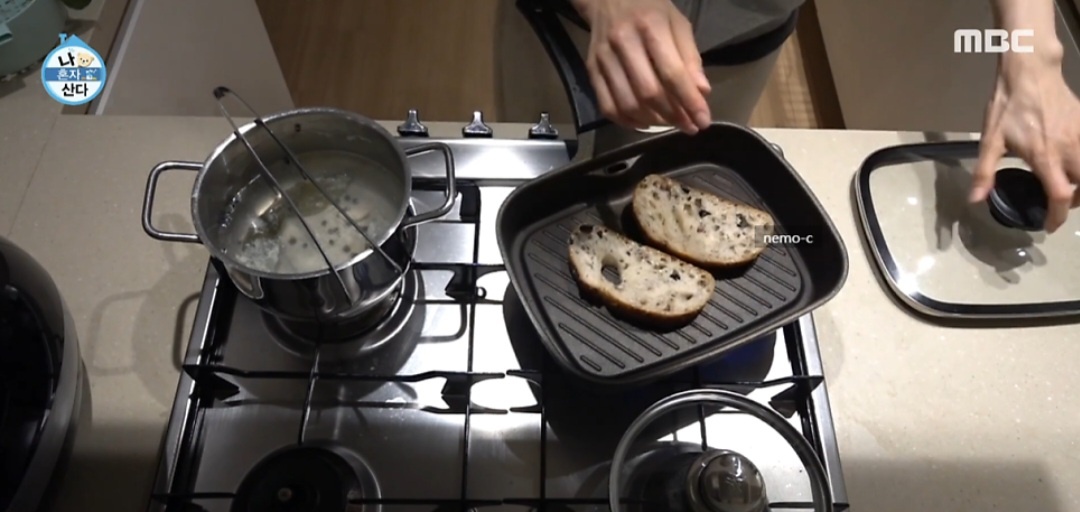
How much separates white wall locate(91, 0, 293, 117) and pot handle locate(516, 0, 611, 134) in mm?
475

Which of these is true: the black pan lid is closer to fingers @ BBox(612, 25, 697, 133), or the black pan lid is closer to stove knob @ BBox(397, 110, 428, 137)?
stove knob @ BBox(397, 110, 428, 137)

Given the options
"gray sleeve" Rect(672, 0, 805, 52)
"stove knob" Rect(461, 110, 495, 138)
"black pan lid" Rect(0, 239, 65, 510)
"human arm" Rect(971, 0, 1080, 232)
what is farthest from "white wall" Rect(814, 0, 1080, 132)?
"black pan lid" Rect(0, 239, 65, 510)

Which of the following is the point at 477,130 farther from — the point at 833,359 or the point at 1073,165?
the point at 1073,165

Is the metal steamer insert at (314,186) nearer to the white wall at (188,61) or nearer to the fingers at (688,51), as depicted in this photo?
the fingers at (688,51)

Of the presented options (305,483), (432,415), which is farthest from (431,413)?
(305,483)

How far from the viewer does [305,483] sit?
46 centimetres

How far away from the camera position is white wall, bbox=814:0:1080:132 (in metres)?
1.06

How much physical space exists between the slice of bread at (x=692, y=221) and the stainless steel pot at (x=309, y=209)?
0.60 ft

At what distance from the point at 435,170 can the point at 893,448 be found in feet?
1.49

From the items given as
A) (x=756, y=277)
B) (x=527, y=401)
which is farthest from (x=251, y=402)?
(x=756, y=277)

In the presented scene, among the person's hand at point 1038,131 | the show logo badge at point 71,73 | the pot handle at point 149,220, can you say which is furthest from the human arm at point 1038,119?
the show logo badge at point 71,73

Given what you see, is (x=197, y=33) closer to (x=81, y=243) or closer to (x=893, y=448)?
(x=81, y=243)

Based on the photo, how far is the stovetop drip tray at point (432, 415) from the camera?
491mm

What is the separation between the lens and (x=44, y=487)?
1.53 feet
